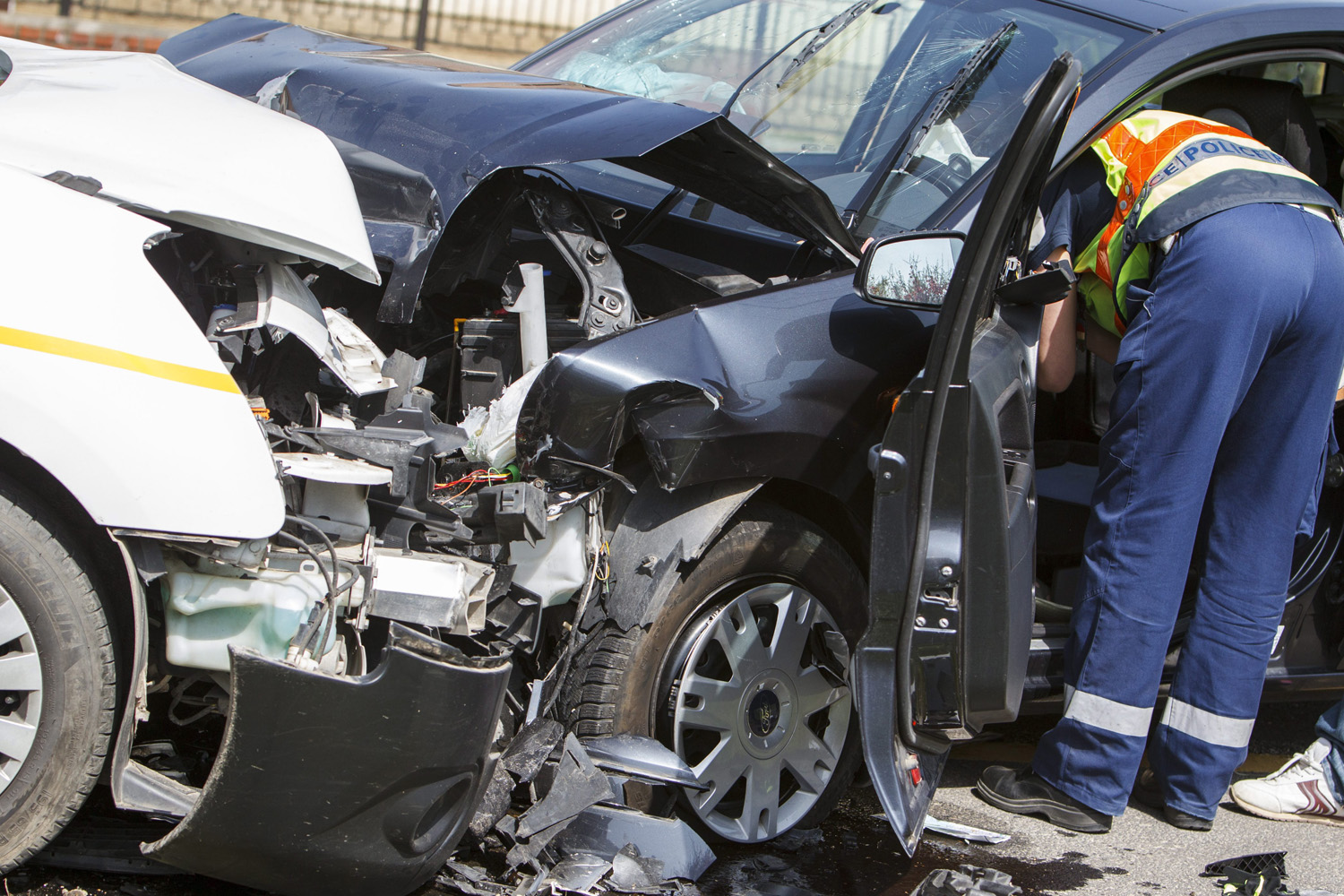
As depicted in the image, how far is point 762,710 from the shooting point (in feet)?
8.84

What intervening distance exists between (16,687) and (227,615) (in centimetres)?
34

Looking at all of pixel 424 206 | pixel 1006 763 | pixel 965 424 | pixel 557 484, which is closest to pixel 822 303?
pixel 965 424

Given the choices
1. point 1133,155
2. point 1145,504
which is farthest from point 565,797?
point 1133,155

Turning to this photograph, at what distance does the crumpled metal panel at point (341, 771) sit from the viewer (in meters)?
1.94

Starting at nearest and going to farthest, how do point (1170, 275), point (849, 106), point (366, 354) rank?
point (366, 354) → point (1170, 275) → point (849, 106)

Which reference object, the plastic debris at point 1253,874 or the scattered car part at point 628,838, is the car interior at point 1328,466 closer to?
the plastic debris at point 1253,874

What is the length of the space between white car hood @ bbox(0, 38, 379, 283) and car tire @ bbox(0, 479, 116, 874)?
594 millimetres

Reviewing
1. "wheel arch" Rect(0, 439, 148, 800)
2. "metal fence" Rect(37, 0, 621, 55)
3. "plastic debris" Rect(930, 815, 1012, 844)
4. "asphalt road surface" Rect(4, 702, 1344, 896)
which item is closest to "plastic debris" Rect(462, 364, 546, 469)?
"wheel arch" Rect(0, 439, 148, 800)

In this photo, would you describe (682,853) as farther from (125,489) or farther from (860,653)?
(125,489)

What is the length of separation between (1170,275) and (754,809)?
5.11ft

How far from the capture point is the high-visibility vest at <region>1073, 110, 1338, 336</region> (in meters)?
2.84

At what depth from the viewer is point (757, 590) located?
266cm

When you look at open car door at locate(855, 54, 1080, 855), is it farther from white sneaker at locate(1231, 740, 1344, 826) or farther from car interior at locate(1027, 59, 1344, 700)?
white sneaker at locate(1231, 740, 1344, 826)

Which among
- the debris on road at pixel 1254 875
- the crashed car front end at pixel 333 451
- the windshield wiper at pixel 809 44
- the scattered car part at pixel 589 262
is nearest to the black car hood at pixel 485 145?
the crashed car front end at pixel 333 451
